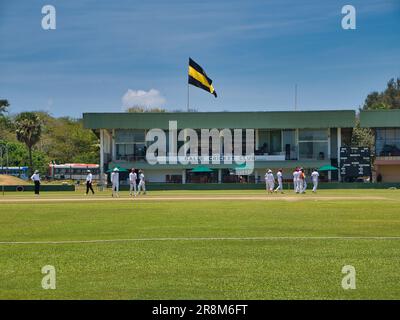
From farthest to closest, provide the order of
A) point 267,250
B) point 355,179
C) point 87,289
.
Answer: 1. point 355,179
2. point 267,250
3. point 87,289

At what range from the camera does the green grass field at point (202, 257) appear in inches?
410

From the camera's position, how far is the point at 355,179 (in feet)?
256

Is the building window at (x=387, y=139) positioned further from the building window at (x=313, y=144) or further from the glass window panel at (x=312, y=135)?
the glass window panel at (x=312, y=135)

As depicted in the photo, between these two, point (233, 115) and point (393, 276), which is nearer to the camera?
point (393, 276)

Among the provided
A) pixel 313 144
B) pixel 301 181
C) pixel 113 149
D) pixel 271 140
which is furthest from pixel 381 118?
pixel 301 181

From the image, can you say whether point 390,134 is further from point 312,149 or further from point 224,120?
point 224,120

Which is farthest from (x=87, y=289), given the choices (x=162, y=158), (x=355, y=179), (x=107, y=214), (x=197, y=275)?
(x=162, y=158)

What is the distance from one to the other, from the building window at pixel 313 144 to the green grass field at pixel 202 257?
65169 mm

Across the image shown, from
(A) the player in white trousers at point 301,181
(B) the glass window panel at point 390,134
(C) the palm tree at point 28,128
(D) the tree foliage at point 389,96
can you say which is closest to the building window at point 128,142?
(C) the palm tree at point 28,128

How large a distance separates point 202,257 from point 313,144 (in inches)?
3021

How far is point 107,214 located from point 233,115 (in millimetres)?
61665
